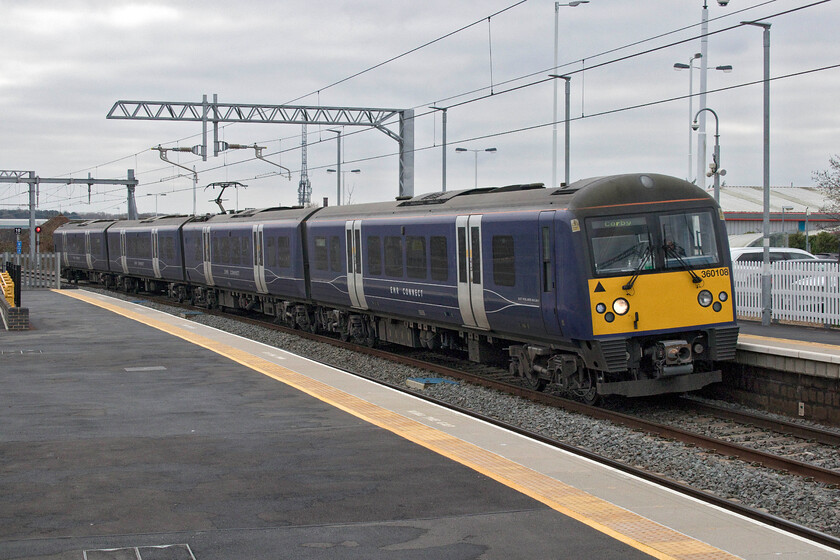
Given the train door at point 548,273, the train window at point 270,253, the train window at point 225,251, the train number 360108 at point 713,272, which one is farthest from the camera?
the train window at point 225,251

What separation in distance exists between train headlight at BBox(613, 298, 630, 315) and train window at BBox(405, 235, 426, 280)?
520 centimetres

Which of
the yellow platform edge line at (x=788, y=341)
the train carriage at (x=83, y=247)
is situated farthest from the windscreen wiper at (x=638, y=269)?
the train carriage at (x=83, y=247)

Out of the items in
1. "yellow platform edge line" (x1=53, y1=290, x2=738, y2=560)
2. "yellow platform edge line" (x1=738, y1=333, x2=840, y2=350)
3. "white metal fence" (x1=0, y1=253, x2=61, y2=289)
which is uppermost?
"white metal fence" (x1=0, y1=253, x2=61, y2=289)

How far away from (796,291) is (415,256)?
9.65m

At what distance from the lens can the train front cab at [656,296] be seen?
40.9 feet

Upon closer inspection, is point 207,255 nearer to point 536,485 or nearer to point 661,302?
point 661,302

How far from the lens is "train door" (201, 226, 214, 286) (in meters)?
30.5

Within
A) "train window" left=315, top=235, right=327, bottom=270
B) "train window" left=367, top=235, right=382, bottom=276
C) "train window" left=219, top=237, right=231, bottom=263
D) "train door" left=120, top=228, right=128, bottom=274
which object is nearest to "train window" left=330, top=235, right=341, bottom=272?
"train window" left=315, top=235, right=327, bottom=270

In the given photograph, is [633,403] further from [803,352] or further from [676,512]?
[676,512]

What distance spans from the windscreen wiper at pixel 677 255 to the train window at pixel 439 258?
173 inches

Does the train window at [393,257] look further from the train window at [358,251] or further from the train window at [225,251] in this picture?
the train window at [225,251]

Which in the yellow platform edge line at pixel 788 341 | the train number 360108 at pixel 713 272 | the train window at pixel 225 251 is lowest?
the yellow platform edge line at pixel 788 341

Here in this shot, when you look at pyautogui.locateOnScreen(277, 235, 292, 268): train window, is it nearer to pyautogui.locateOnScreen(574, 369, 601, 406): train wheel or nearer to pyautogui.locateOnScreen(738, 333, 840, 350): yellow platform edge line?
pyautogui.locateOnScreen(738, 333, 840, 350): yellow platform edge line

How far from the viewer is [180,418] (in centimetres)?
1111
